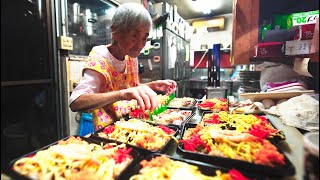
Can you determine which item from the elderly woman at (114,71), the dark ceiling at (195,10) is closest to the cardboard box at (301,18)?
the elderly woman at (114,71)

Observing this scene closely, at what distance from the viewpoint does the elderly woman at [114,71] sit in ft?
3.98

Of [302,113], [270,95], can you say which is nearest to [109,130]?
[302,113]

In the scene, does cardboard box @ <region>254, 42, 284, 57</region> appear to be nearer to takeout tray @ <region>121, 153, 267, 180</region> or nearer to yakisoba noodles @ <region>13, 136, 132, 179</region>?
takeout tray @ <region>121, 153, 267, 180</region>

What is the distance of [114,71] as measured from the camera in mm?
1626

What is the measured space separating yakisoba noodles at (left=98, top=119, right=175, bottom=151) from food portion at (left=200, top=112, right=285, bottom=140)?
0.30 metres

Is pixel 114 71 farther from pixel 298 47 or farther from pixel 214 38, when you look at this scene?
pixel 214 38

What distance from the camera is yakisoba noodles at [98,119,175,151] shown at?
3.08 feet

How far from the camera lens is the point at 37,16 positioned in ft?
→ 7.91

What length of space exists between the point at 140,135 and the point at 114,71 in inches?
30.2

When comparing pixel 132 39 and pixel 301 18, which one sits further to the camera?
pixel 301 18

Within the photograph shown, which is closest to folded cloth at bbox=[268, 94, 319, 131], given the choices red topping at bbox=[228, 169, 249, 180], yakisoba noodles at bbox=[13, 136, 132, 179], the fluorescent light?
red topping at bbox=[228, 169, 249, 180]

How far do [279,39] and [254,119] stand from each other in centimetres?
88

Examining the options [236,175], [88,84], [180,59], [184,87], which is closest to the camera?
[236,175]

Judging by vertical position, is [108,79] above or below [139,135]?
above
